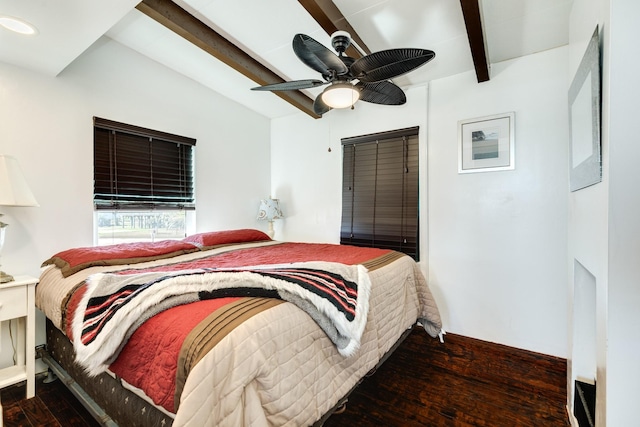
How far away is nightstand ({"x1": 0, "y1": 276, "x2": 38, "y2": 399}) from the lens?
1718 millimetres

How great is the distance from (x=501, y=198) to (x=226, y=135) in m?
3.10

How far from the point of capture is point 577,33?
169 cm

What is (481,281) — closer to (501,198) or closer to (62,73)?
(501,198)

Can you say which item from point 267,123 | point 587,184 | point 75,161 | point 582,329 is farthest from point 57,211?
point 582,329

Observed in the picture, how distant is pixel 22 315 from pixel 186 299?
56.6 inches

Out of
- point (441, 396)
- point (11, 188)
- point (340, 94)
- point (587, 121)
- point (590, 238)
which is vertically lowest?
point (441, 396)

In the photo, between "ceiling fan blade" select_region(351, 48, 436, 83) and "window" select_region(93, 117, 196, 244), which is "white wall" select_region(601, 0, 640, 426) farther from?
"window" select_region(93, 117, 196, 244)

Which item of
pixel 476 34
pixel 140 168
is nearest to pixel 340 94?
pixel 476 34

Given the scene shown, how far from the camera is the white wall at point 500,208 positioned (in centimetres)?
239

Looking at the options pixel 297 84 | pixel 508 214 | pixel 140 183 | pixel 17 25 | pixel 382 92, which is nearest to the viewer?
pixel 17 25

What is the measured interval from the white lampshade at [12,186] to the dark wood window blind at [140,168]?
0.61 meters

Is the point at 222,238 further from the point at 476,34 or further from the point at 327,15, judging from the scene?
the point at 476,34

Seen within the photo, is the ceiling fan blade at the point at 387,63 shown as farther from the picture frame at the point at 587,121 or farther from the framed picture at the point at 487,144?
the framed picture at the point at 487,144

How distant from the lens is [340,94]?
1.97 m
